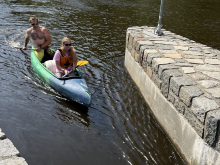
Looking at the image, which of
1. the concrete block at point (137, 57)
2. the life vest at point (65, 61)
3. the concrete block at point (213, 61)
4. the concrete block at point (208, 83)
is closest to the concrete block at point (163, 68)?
the concrete block at point (208, 83)

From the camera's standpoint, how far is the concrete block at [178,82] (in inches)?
171

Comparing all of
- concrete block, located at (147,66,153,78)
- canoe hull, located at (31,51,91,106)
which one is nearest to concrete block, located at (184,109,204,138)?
concrete block, located at (147,66,153,78)

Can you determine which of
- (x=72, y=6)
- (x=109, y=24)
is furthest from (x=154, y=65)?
(x=72, y=6)

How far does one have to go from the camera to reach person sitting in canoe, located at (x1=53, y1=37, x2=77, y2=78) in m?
6.32

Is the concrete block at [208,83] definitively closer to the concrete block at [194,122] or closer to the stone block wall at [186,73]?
the stone block wall at [186,73]

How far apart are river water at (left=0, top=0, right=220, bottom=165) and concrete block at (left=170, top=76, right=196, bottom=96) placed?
1.08 meters

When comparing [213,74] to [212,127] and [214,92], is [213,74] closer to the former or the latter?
[214,92]

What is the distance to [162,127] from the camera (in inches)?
202

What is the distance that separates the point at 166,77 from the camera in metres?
4.75

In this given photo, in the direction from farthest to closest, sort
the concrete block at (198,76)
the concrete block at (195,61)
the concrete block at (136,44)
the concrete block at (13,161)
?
the concrete block at (136,44)
the concrete block at (195,61)
the concrete block at (198,76)
the concrete block at (13,161)

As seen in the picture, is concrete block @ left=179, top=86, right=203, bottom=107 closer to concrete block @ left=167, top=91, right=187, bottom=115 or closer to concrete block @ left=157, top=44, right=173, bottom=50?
concrete block @ left=167, top=91, right=187, bottom=115

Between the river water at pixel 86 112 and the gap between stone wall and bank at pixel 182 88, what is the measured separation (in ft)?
1.19

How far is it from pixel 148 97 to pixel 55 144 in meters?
2.35

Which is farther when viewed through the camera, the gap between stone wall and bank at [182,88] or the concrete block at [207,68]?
the concrete block at [207,68]
